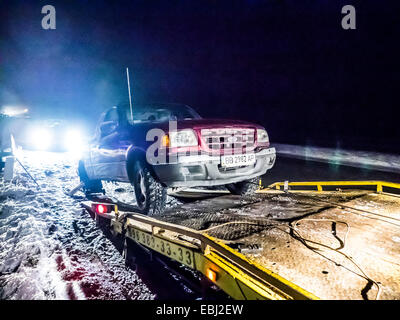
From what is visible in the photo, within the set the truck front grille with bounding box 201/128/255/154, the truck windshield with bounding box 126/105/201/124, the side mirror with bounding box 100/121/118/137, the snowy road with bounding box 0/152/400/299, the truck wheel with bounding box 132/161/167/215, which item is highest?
the truck windshield with bounding box 126/105/201/124

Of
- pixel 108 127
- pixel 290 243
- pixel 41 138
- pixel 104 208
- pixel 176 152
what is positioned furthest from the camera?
pixel 41 138

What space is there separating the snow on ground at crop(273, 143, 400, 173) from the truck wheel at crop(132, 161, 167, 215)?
24.2 feet

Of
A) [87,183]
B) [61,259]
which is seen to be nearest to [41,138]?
[87,183]

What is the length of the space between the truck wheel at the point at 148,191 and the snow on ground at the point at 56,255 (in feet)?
2.36

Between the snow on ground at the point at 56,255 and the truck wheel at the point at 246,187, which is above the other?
the truck wheel at the point at 246,187

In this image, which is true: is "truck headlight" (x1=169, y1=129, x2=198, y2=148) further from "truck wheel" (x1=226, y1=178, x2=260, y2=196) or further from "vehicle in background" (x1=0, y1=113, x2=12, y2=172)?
"vehicle in background" (x1=0, y1=113, x2=12, y2=172)

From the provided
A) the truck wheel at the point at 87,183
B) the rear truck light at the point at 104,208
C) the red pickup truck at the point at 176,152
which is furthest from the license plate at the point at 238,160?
the truck wheel at the point at 87,183

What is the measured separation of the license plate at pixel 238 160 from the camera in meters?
2.87

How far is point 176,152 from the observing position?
271 centimetres

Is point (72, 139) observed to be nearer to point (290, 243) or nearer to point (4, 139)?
point (4, 139)

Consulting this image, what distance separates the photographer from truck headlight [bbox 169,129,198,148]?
273cm

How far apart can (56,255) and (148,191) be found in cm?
142

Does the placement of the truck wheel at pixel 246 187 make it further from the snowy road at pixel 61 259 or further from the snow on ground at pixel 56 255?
the snow on ground at pixel 56 255

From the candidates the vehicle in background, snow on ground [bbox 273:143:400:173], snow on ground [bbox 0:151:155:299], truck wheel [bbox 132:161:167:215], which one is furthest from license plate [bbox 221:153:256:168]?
the vehicle in background
